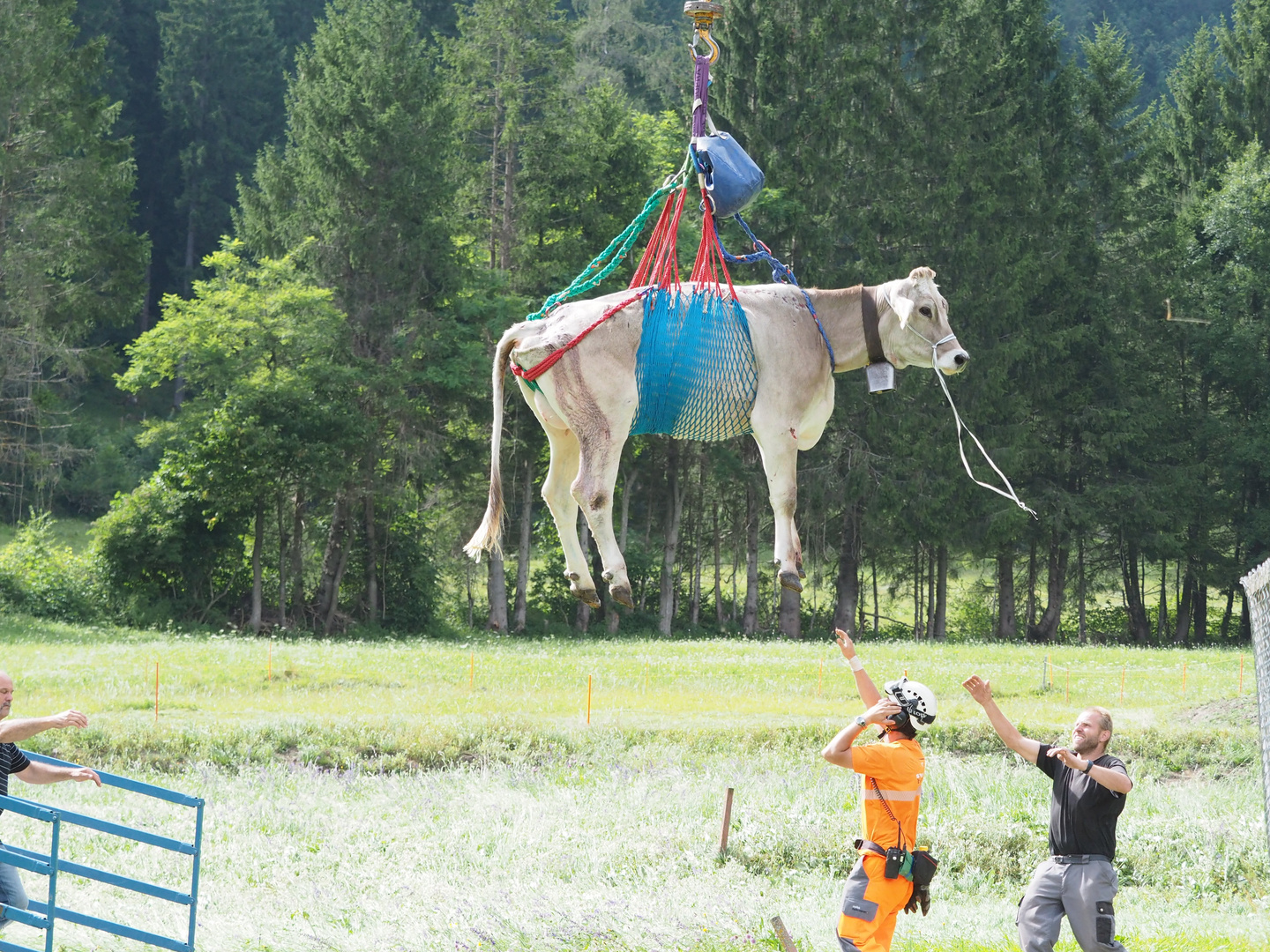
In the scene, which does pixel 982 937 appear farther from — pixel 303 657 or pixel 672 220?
pixel 303 657

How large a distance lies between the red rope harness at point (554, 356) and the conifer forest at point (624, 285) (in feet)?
66.8

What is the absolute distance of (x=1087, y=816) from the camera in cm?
645

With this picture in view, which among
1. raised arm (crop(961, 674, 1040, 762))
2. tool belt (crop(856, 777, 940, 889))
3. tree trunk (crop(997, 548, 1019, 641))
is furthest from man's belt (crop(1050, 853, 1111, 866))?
tree trunk (crop(997, 548, 1019, 641))

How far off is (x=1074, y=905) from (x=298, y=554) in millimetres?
27184

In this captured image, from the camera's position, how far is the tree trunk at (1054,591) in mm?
37375

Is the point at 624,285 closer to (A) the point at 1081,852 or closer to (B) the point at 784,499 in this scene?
(A) the point at 1081,852

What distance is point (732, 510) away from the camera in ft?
130

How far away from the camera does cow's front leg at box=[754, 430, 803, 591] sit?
19.1ft

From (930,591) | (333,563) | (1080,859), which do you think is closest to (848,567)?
(930,591)

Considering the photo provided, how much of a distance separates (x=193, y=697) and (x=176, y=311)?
13665 millimetres

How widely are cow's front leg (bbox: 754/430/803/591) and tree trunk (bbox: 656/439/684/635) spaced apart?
95.2 ft

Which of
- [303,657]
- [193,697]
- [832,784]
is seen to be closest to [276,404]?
[303,657]

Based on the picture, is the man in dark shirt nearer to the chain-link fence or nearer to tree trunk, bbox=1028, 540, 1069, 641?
the chain-link fence

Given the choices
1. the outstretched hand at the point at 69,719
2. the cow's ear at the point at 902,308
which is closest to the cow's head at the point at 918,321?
the cow's ear at the point at 902,308
